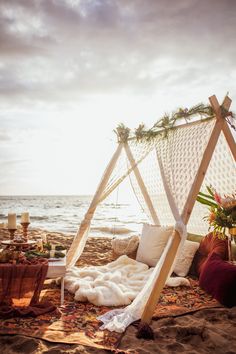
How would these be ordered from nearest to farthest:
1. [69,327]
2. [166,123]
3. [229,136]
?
[69,327]
[229,136]
[166,123]

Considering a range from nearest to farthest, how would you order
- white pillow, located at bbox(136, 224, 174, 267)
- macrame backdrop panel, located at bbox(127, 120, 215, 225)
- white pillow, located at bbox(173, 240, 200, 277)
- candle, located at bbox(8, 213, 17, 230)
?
macrame backdrop panel, located at bbox(127, 120, 215, 225)
candle, located at bbox(8, 213, 17, 230)
white pillow, located at bbox(173, 240, 200, 277)
white pillow, located at bbox(136, 224, 174, 267)

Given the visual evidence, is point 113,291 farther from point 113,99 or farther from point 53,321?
point 113,99

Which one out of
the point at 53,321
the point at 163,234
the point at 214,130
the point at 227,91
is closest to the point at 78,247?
the point at 163,234

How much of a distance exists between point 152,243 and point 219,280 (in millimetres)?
1433

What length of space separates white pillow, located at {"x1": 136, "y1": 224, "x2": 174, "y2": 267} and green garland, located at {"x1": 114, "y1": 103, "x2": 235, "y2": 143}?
58.9 inches

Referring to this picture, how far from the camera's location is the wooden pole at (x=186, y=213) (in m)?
2.89

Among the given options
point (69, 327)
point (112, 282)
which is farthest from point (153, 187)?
point (69, 327)

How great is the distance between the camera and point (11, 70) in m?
5.11

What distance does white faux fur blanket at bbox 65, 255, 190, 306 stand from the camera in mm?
3455

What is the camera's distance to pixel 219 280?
3.47 m

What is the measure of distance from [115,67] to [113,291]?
3248 mm

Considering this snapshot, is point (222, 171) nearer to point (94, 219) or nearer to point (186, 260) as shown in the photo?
point (186, 260)

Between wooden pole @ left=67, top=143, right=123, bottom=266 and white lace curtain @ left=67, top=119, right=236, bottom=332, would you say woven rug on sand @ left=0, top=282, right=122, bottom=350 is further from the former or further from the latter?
wooden pole @ left=67, top=143, right=123, bottom=266

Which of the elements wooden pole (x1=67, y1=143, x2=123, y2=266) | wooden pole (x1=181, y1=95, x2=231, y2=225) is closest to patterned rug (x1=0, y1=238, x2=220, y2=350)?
wooden pole (x1=67, y1=143, x2=123, y2=266)
